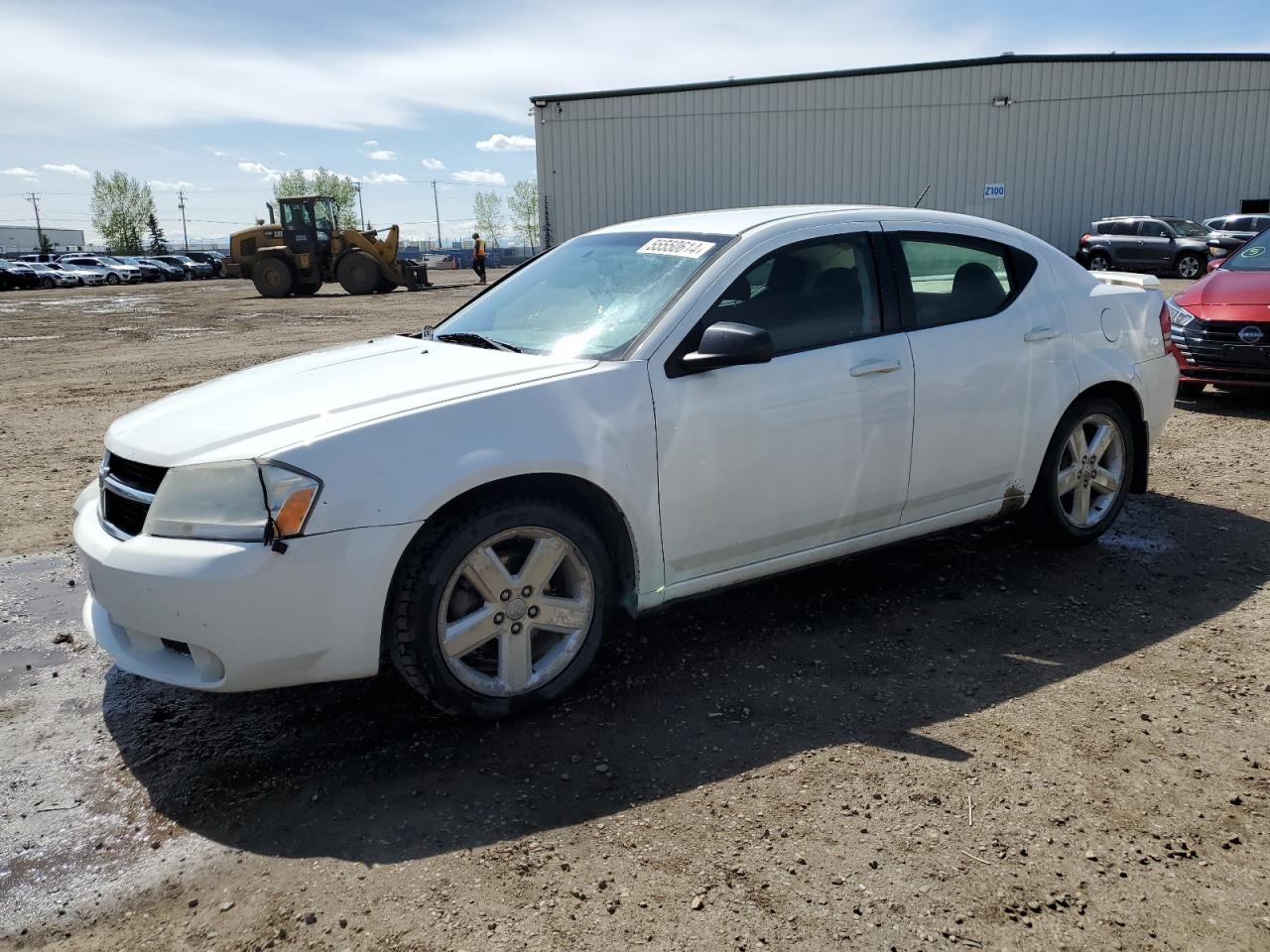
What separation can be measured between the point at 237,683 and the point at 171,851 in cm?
46

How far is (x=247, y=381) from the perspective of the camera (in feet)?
11.8

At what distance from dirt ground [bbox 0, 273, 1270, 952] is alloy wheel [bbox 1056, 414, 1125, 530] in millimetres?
329

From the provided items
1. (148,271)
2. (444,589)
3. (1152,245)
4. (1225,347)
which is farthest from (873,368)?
(148,271)

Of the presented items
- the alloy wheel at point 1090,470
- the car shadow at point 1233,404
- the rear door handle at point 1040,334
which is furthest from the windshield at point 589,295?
the car shadow at point 1233,404

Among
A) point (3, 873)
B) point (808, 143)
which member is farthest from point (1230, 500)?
point (808, 143)

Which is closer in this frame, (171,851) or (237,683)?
(171,851)

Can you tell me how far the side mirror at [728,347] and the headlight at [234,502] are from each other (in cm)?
128

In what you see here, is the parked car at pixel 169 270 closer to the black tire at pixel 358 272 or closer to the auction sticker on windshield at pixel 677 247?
the black tire at pixel 358 272

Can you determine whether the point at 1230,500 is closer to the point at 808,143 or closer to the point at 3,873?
the point at 3,873

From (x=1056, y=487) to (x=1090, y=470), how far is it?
0.94 ft

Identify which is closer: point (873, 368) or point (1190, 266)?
point (873, 368)

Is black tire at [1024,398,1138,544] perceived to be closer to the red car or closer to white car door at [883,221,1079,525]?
white car door at [883,221,1079,525]

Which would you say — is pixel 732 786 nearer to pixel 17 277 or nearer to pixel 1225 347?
pixel 1225 347

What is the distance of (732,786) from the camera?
2812 mm
